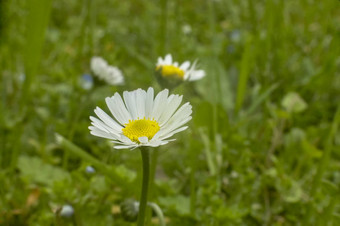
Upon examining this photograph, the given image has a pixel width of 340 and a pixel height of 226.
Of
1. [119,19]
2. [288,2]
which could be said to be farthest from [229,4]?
[119,19]

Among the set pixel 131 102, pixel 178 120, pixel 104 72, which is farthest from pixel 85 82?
pixel 178 120

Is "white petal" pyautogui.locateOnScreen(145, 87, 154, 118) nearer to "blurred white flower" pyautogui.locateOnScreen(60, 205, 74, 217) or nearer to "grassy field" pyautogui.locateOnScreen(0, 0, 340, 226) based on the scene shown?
"grassy field" pyautogui.locateOnScreen(0, 0, 340, 226)

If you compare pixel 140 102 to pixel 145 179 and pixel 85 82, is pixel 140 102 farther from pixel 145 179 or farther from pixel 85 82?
pixel 85 82

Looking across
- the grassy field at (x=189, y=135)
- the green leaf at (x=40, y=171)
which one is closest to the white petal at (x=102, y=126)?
the grassy field at (x=189, y=135)

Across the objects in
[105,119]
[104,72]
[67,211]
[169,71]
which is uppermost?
[104,72]

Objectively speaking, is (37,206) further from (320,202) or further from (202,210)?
(320,202)

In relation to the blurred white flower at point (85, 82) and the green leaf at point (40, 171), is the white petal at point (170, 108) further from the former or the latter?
the blurred white flower at point (85, 82)

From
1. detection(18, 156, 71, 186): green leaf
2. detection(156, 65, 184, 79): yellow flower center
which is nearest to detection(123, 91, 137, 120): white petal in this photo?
detection(156, 65, 184, 79): yellow flower center
